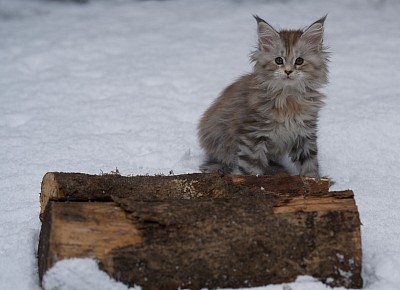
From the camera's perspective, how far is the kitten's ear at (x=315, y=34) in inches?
151

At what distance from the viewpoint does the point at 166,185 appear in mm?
3006

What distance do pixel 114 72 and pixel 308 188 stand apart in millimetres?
3525

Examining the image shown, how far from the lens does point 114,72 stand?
619cm

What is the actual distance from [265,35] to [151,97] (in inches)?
72.8

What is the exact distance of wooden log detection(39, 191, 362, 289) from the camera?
8.04 feet

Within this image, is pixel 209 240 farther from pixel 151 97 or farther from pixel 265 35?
pixel 151 97

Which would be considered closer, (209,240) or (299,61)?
(209,240)

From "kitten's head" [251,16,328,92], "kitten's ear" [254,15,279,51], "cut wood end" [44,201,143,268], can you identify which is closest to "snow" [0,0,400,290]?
"cut wood end" [44,201,143,268]

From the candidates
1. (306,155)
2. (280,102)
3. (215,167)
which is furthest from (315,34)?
(215,167)

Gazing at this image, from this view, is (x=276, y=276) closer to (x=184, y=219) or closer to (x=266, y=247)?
(x=266, y=247)

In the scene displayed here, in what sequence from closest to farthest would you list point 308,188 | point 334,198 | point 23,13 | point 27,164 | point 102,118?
point 334,198 < point 308,188 < point 27,164 < point 102,118 < point 23,13

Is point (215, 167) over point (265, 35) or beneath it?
beneath

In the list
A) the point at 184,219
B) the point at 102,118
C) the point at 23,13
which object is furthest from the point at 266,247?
the point at 23,13

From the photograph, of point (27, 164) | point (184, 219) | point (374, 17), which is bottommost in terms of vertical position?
point (27, 164)
